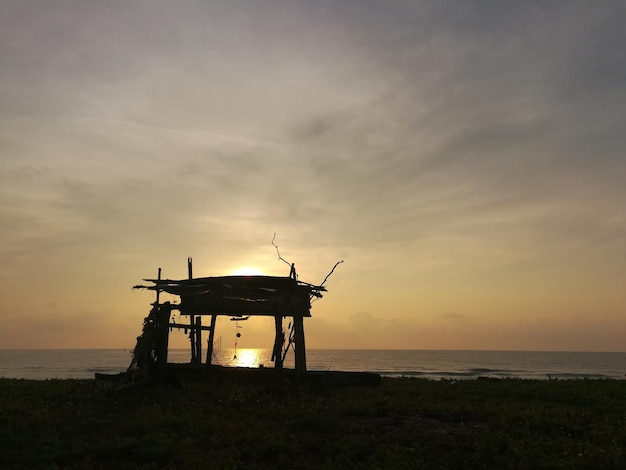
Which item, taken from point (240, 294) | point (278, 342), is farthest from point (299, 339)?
point (240, 294)

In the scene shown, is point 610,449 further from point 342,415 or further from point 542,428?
point 342,415

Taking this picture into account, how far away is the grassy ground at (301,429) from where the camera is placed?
1184cm

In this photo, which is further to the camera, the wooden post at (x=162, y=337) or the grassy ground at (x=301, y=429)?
the wooden post at (x=162, y=337)

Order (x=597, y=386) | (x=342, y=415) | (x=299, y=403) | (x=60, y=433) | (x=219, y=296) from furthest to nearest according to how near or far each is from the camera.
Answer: (x=597, y=386) → (x=219, y=296) → (x=299, y=403) → (x=342, y=415) → (x=60, y=433)

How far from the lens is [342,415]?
16484mm

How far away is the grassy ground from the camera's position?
11.8 metres

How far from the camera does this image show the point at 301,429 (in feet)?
48.0

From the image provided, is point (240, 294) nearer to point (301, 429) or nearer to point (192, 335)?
point (192, 335)

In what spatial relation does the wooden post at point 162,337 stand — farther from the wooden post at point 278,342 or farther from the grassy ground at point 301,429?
the wooden post at point 278,342

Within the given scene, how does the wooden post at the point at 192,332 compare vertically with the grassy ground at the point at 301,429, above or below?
above

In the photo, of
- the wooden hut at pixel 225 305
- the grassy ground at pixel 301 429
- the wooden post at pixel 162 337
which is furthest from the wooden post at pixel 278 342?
the wooden post at pixel 162 337

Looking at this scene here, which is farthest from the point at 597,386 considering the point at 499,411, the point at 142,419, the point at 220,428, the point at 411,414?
the point at 142,419

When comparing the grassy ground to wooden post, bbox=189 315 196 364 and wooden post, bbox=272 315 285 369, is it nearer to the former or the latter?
wooden post, bbox=272 315 285 369

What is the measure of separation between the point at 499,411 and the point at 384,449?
20.5ft
